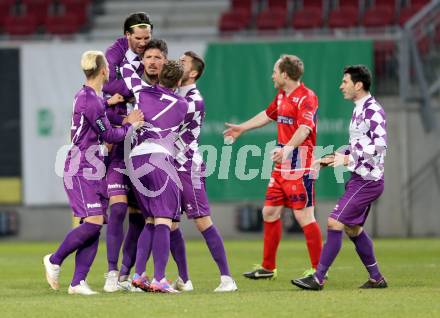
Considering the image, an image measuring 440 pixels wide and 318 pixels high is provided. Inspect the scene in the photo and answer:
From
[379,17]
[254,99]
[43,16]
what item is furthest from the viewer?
[43,16]

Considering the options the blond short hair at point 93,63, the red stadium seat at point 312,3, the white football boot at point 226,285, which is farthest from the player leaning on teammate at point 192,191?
the red stadium seat at point 312,3

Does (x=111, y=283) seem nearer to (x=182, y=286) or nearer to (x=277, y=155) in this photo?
(x=182, y=286)

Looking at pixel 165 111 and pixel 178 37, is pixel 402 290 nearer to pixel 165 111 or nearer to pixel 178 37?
pixel 165 111

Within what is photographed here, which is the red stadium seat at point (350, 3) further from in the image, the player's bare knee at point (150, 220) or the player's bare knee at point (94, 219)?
the player's bare knee at point (94, 219)

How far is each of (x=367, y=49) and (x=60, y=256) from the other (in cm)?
1044

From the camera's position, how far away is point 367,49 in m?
18.7

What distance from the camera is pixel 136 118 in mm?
9047

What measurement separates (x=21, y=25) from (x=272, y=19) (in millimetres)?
5071

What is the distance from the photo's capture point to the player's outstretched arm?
416 inches

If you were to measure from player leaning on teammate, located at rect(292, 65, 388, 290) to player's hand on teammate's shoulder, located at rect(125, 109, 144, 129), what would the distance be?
62.1 inches

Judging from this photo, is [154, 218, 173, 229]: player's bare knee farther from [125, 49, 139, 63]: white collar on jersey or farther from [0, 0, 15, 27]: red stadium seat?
[0, 0, 15, 27]: red stadium seat

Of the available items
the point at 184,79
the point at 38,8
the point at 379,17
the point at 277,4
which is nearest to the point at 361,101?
the point at 184,79

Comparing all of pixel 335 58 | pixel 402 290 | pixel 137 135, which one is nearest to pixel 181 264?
pixel 137 135

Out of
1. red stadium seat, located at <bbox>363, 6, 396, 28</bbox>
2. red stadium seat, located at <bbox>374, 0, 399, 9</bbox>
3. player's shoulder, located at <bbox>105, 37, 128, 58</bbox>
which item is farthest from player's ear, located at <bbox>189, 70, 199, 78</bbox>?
red stadium seat, located at <bbox>374, 0, 399, 9</bbox>
